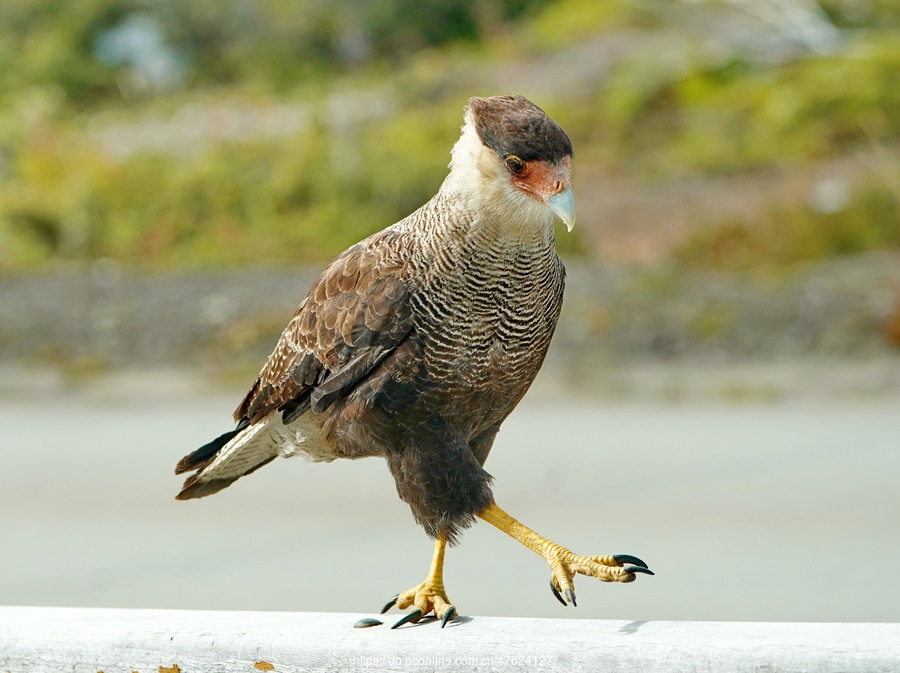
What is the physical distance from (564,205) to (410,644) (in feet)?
3.30

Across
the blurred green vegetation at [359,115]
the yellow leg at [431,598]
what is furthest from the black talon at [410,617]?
the blurred green vegetation at [359,115]

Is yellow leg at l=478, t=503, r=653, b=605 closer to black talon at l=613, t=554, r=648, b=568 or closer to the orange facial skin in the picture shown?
black talon at l=613, t=554, r=648, b=568

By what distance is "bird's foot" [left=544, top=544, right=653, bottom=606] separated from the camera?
2.67 m

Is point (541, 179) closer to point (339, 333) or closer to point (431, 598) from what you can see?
point (339, 333)

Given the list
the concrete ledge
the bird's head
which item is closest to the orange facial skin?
the bird's head

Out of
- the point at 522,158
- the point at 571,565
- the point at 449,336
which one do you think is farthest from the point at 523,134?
the point at 571,565

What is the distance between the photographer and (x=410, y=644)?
231 cm

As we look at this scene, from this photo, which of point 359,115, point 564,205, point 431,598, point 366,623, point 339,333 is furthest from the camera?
point 359,115

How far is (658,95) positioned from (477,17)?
3204 millimetres

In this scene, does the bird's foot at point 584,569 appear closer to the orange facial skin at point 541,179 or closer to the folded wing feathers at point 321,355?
the folded wing feathers at point 321,355

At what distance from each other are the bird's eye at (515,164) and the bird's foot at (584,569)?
3.04 ft

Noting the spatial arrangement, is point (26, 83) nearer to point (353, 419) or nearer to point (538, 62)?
point (538, 62)

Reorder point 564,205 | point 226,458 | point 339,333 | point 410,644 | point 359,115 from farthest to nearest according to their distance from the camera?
point 359,115
point 226,458
point 339,333
point 564,205
point 410,644

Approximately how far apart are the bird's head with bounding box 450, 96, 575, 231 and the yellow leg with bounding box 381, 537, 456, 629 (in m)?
0.94
